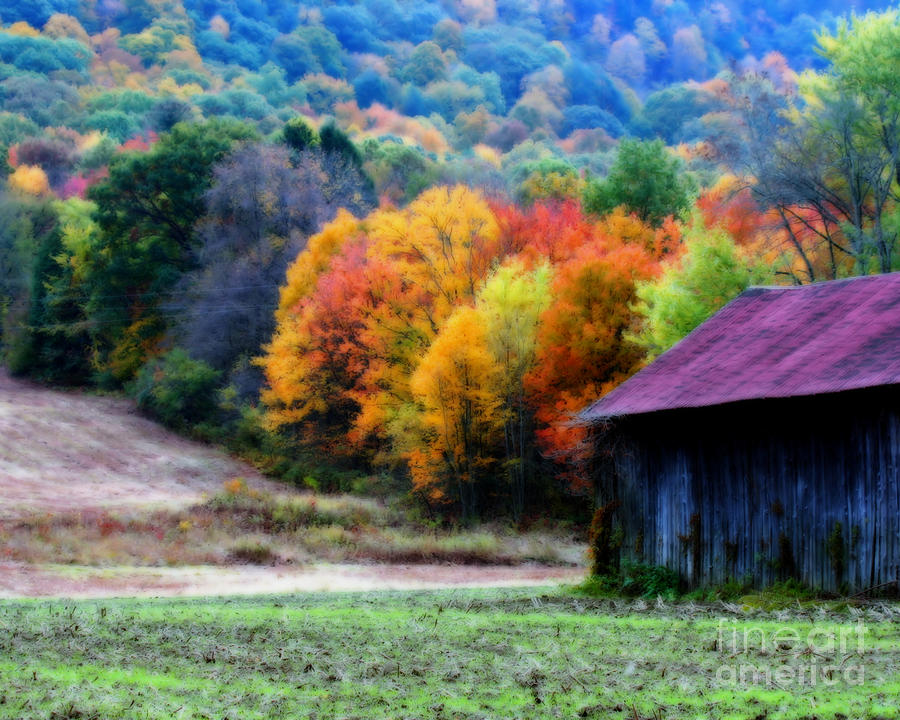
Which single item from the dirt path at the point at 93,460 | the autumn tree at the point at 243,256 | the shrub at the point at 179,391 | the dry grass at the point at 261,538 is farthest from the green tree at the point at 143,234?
the dry grass at the point at 261,538

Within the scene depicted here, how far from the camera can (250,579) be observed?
93.3ft

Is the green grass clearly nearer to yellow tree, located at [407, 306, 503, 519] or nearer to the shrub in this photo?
yellow tree, located at [407, 306, 503, 519]

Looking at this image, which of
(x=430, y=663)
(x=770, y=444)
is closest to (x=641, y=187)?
(x=770, y=444)

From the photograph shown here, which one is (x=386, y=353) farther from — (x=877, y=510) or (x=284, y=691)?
(x=284, y=691)

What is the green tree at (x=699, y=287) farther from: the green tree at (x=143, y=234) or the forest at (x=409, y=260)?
the green tree at (x=143, y=234)

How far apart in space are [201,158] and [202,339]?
1152 cm

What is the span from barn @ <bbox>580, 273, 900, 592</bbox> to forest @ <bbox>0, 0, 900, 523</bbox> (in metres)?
1.79

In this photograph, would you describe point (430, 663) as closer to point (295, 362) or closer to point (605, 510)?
point (605, 510)

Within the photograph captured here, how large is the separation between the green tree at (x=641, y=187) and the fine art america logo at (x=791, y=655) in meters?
40.5

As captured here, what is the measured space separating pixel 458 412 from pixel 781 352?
2155 cm

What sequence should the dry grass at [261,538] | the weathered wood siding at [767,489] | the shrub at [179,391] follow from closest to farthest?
the weathered wood siding at [767,489] < the dry grass at [261,538] < the shrub at [179,391]

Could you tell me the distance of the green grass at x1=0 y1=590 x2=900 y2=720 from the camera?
889 centimetres

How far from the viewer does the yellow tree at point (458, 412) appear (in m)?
37.8

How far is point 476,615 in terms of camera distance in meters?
16.2
